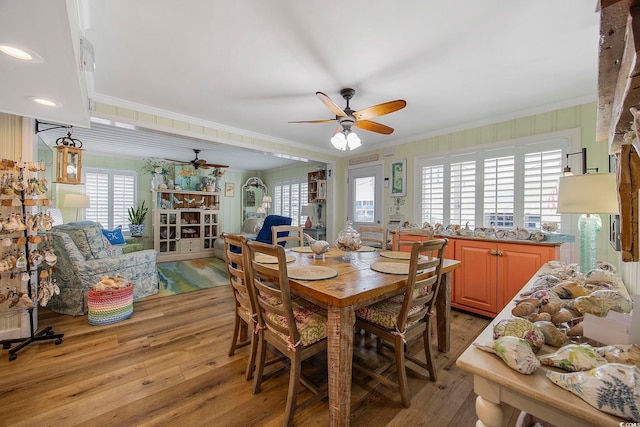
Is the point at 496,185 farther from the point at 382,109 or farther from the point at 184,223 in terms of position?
the point at 184,223

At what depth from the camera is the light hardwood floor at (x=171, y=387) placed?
4.93ft

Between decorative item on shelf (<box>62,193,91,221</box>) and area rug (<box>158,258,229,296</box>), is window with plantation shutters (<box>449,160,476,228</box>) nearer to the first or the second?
area rug (<box>158,258,229,296</box>)

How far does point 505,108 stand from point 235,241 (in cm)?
335

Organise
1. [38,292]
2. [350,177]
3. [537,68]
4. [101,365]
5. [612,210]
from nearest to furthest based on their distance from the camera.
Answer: [612,210], [101,365], [537,68], [38,292], [350,177]

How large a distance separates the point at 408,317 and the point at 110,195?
6.79m

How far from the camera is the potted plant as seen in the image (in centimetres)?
571

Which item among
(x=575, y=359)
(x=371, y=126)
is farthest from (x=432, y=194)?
(x=575, y=359)

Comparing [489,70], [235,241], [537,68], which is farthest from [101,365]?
[537,68]

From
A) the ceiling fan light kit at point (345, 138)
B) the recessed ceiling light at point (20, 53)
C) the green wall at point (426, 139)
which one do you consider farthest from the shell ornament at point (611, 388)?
the green wall at point (426, 139)

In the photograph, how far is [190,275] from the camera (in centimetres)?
464

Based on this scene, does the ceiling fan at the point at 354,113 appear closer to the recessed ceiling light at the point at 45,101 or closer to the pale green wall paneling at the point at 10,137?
the recessed ceiling light at the point at 45,101

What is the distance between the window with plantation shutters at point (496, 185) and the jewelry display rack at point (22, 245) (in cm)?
448

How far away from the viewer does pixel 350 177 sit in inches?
204

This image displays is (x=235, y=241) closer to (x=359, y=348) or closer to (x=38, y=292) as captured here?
(x=359, y=348)
